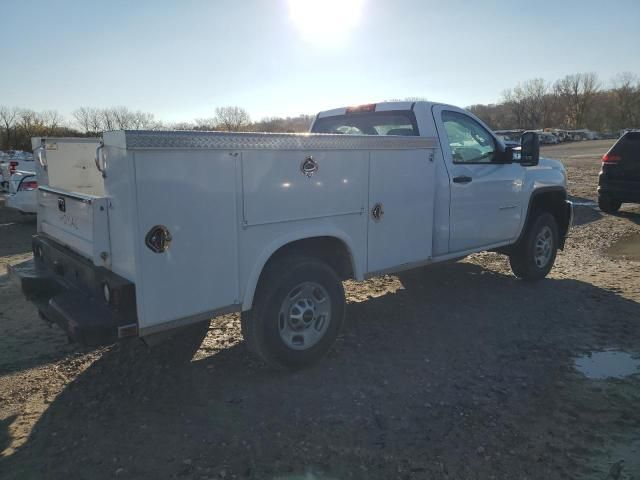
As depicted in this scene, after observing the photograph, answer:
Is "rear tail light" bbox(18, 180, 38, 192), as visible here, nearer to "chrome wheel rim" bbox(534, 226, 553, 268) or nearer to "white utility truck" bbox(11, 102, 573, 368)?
"white utility truck" bbox(11, 102, 573, 368)

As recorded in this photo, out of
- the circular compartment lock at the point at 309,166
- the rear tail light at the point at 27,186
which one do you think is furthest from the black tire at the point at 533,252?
the rear tail light at the point at 27,186

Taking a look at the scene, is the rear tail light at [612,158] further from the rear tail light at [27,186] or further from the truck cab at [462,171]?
the rear tail light at [27,186]

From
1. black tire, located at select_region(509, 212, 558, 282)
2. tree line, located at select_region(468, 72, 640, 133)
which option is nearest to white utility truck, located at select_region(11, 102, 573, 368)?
black tire, located at select_region(509, 212, 558, 282)

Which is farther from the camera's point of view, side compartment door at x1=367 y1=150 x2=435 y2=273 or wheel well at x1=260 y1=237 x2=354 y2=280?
side compartment door at x1=367 y1=150 x2=435 y2=273

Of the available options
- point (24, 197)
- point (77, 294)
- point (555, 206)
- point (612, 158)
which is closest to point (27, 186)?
point (24, 197)

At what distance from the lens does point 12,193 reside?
476 inches

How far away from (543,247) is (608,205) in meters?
6.71

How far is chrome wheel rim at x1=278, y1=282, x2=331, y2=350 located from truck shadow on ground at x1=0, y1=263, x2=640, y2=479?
0.28 m

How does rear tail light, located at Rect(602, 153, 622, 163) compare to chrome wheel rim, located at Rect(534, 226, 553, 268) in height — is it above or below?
above

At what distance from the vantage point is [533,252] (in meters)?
6.45

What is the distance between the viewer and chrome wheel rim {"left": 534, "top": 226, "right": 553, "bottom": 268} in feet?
21.4

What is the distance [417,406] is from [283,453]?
1.06 meters

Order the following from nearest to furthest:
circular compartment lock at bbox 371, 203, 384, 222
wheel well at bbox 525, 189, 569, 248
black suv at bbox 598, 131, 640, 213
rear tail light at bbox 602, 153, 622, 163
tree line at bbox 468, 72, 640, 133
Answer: circular compartment lock at bbox 371, 203, 384, 222
wheel well at bbox 525, 189, 569, 248
black suv at bbox 598, 131, 640, 213
rear tail light at bbox 602, 153, 622, 163
tree line at bbox 468, 72, 640, 133

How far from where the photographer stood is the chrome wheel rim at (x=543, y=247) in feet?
21.4
